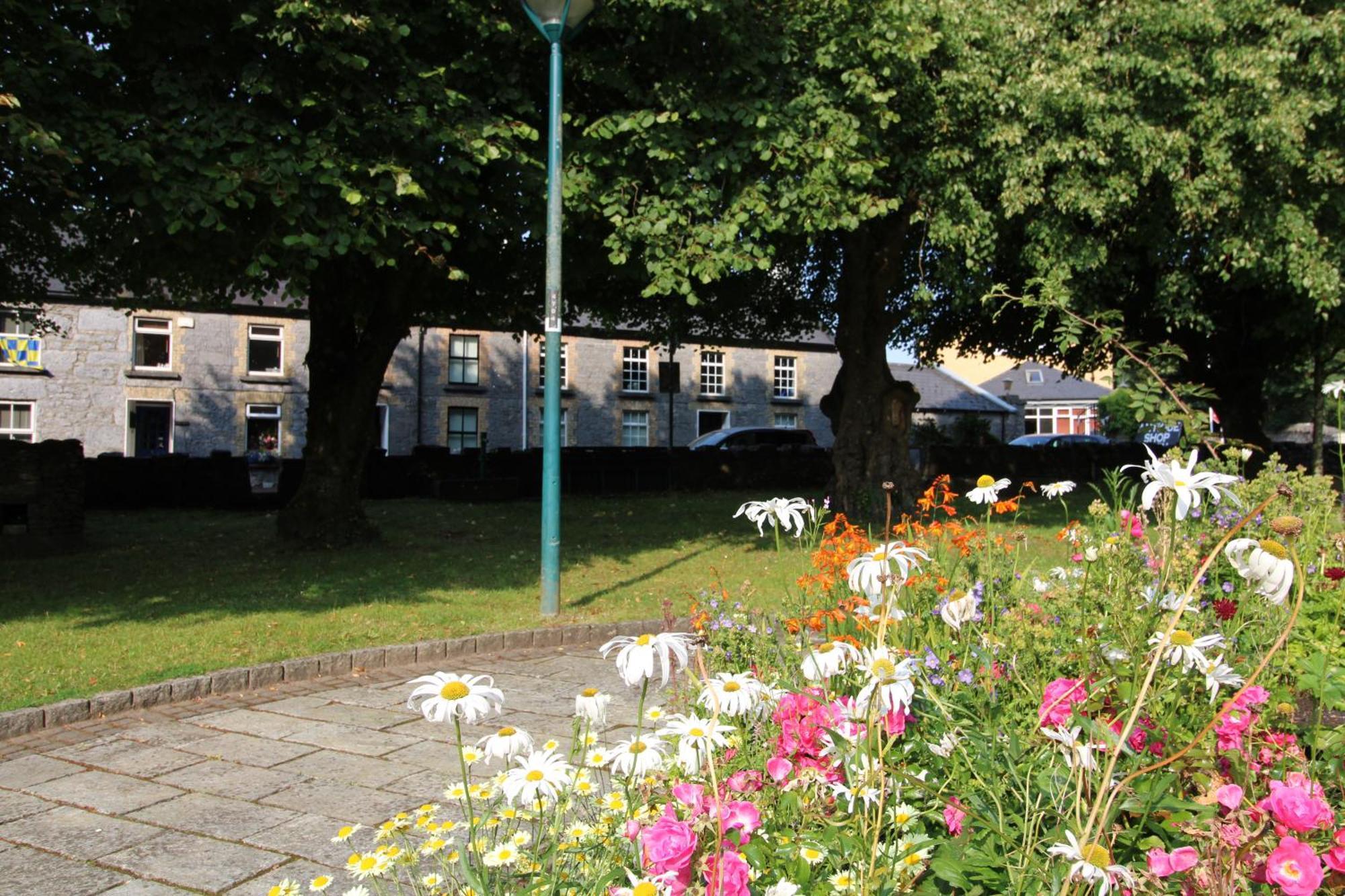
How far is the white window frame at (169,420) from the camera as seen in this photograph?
31.2 metres

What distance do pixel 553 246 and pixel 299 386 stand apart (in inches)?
1108

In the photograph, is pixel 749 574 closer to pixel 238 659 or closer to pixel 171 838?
pixel 238 659

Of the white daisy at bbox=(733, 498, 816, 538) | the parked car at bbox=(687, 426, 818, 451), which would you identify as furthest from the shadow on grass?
the parked car at bbox=(687, 426, 818, 451)

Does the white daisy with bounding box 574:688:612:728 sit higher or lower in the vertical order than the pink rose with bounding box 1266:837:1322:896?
higher

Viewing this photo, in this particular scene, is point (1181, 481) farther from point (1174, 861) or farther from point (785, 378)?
point (785, 378)

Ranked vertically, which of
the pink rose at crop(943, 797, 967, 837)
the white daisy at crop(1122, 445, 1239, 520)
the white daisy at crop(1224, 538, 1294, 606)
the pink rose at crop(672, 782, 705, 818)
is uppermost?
the white daisy at crop(1122, 445, 1239, 520)

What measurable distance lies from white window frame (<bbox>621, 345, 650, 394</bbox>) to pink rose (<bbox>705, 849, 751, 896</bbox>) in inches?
1504

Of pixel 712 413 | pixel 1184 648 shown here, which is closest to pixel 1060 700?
pixel 1184 648

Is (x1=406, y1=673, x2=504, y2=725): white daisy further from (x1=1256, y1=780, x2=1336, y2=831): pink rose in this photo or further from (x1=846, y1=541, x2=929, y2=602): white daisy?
(x1=1256, y1=780, x2=1336, y2=831): pink rose

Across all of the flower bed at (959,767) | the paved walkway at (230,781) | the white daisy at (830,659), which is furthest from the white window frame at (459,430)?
the white daisy at (830,659)

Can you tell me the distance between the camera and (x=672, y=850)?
1794mm

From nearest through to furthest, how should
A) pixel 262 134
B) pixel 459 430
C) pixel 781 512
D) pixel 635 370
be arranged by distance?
pixel 781 512 < pixel 262 134 < pixel 459 430 < pixel 635 370

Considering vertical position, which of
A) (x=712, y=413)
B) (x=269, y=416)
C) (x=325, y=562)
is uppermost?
(x=712, y=413)

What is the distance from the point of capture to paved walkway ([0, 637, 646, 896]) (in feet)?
11.4
